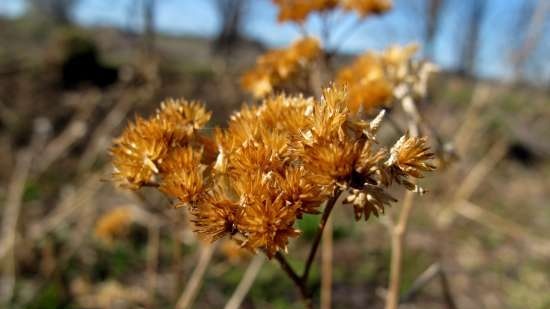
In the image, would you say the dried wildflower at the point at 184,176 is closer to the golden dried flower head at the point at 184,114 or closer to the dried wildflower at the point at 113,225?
the golden dried flower head at the point at 184,114

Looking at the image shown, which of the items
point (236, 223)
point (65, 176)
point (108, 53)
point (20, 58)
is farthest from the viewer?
point (108, 53)

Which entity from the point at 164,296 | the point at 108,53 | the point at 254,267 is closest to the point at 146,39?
the point at 164,296

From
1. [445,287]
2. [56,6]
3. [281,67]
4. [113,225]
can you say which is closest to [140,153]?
[281,67]

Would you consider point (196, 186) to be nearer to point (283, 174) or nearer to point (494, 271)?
point (283, 174)

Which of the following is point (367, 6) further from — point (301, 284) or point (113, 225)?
point (113, 225)

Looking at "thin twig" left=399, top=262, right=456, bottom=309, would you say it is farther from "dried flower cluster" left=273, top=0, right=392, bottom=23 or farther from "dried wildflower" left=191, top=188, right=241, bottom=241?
"dried flower cluster" left=273, top=0, right=392, bottom=23

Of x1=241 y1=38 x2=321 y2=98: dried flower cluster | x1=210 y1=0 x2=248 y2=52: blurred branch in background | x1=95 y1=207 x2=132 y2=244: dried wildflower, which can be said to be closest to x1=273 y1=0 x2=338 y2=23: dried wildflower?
x1=241 y1=38 x2=321 y2=98: dried flower cluster

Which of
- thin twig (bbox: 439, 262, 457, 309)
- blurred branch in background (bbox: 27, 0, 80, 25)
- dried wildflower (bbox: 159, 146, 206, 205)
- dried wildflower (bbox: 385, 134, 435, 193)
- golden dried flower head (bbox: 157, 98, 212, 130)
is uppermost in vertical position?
dried wildflower (bbox: 385, 134, 435, 193)
